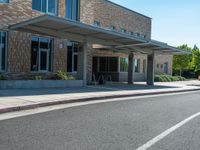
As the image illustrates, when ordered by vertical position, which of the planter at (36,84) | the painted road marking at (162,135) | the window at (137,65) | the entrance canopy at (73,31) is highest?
the entrance canopy at (73,31)

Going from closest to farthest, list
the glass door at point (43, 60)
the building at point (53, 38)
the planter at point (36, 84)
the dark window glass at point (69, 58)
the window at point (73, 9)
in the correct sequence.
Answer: the planter at point (36, 84) < the building at point (53, 38) < the glass door at point (43, 60) < the window at point (73, 9) < the dark window glass at point (69, 58)

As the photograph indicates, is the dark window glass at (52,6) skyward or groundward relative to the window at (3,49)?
skyward

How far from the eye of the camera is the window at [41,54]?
2441 centimetres

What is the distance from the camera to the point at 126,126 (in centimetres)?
942

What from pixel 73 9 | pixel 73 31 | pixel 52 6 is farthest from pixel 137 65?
pixel 73 31

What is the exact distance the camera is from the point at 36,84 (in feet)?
68.5

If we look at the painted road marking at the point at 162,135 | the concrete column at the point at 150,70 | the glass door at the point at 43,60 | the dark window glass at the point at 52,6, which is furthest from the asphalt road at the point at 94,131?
the concrete column at the point at 150,70

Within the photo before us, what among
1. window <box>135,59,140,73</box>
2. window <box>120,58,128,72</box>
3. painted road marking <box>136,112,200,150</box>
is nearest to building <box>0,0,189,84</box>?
window <box>120,58,128,72</box>

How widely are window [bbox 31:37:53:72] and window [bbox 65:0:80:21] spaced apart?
3.35 metres

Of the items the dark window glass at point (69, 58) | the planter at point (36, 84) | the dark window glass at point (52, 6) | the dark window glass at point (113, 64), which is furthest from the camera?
the dark window glass at point (113, 64)

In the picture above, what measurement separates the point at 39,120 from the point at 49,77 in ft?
50.9

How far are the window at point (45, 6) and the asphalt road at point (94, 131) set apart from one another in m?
14.5

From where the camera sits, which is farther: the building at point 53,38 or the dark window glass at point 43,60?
the dark window glass at point 43,60

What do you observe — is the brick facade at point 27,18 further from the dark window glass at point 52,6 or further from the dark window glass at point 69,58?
the dark window glass at point 69,58
